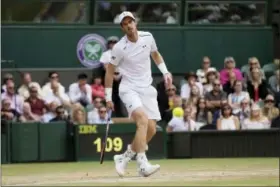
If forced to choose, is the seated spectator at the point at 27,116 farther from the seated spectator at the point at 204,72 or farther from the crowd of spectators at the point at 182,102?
the seated spectator at the point at 204,72

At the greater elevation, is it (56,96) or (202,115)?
(56,96)

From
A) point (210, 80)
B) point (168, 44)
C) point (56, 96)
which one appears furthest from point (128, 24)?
point (168, 44)

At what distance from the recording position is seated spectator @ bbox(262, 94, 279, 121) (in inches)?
797

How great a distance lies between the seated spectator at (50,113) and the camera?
19.4 metres

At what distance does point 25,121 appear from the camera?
1922 centimetres

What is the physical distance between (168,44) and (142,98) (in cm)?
1125

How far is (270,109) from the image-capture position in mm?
20234

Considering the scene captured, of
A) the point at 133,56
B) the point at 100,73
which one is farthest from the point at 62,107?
the point at 133,56

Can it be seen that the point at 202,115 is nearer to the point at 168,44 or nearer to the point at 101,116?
the point at 101,116

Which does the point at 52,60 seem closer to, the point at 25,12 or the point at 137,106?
the point at 25,12

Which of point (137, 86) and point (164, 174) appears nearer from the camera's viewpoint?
point (137, 86)

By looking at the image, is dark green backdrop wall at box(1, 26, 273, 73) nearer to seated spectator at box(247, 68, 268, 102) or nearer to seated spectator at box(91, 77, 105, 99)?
seated spectator at box(91, 77, 105, 99)

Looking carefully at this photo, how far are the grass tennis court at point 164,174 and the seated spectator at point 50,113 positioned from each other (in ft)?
4.84

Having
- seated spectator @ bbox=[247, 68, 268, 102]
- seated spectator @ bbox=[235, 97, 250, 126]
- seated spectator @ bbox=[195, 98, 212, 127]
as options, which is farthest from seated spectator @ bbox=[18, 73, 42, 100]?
seated spectator @ bbox=[247, 68, 268, 102]
